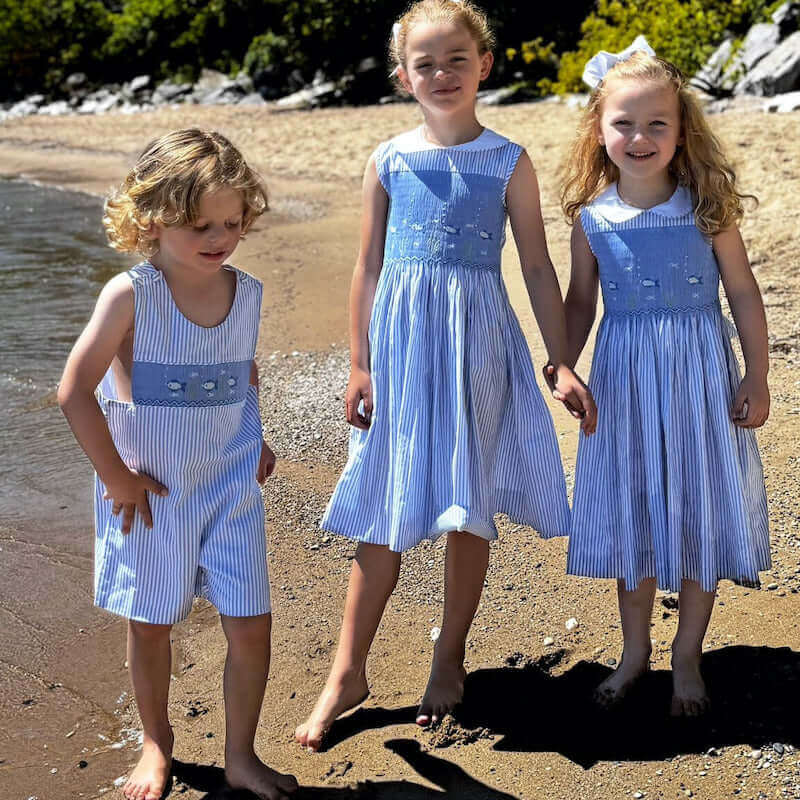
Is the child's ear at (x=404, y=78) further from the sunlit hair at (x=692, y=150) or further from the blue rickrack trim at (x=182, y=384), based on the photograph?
the blue rickrack trim at (x=182, y=384)

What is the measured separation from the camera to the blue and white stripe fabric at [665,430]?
2.80m

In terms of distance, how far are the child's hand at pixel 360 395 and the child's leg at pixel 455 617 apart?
14.9 inches

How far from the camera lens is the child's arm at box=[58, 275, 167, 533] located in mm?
2381

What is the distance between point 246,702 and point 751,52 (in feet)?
43.9

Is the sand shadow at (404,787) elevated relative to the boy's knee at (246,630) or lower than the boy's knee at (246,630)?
lower

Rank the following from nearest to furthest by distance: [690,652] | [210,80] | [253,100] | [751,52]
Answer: [690,652] → [751,52] → [253,100] → [210,80]

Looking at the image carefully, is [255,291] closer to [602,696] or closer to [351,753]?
[351,753]

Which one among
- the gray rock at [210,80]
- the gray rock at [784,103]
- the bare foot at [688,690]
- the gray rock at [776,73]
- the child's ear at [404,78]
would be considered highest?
the gray rock at [210,80]

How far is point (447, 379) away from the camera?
9.08 ft

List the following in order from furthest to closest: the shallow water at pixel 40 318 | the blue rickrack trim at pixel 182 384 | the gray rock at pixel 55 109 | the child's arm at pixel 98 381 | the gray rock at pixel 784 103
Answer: the gray rock at pixel 55 109, the gray rock at pixel 784 103, the shallow water at pixel 40 318, the blue rickrack trim at pixel 182 384, the child's arm at pixel 98 381

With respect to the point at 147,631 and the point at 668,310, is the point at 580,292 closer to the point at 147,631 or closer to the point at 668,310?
the point at 668,310

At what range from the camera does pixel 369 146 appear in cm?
1439

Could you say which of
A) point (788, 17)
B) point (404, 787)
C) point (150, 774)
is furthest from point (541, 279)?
point (788, 17)

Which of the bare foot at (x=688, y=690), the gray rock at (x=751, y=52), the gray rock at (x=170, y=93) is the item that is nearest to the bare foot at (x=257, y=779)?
the bare foot at (x=688, y=690)
